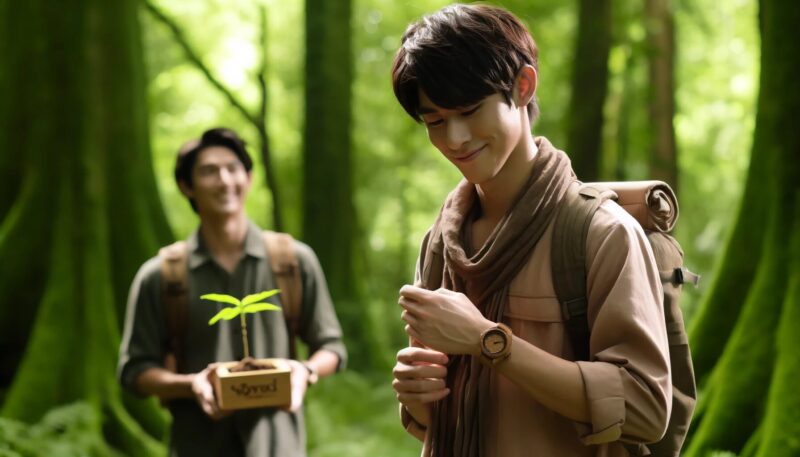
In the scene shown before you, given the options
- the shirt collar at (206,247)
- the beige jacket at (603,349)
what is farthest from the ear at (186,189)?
the beige jacket at (603,349)

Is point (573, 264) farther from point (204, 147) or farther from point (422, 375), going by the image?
point (204, 147)

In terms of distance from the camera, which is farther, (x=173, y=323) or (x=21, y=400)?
(x=21, y=400)

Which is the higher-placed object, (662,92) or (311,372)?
(662,92)

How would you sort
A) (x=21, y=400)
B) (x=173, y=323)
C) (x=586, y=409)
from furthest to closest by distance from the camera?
(x=21, y=400) < (x=173, y=323) < (x=586, y=409)

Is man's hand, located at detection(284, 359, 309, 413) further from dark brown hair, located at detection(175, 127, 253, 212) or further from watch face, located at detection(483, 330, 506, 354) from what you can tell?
watch face, located at detection(483, 330, 506, 354)


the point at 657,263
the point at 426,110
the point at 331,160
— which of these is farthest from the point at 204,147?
the point at 331,160

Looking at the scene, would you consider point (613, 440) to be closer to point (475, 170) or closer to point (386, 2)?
point (475, 170)

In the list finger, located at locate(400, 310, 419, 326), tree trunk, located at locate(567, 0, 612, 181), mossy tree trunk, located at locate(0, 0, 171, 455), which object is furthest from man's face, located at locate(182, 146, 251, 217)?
tree trunk, located at locate(567, 0, 612, 181)

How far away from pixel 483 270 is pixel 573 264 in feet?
0.67

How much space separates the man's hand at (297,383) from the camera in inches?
170

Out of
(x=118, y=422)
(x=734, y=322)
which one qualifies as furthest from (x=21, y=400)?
(x=734, y=322)

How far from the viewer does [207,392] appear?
4.13 m

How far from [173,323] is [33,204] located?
12.0ft

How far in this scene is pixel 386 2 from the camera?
18.5m
